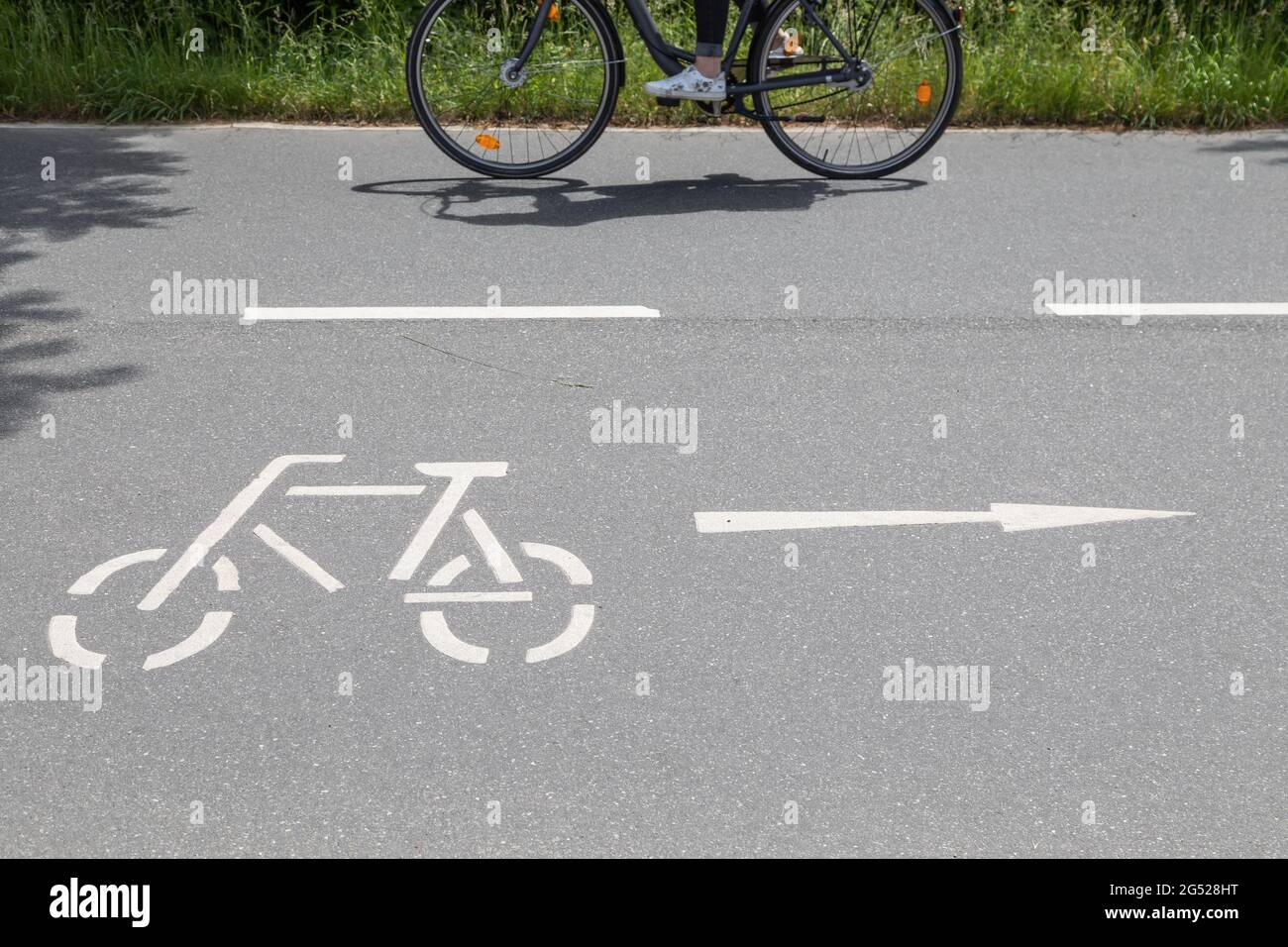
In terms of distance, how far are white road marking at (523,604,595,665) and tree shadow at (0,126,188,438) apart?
241 cm

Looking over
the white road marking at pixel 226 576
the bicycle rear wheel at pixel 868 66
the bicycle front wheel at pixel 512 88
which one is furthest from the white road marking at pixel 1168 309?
the white road marking at pixel 226 576

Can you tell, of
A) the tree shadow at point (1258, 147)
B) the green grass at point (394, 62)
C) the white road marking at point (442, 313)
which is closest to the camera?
the white road marking at point (442, 313)

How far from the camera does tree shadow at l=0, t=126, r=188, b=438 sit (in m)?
5.97

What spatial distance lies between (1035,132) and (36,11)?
259 inches

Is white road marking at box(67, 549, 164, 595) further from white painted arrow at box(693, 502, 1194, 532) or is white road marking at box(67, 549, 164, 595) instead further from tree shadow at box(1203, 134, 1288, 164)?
tree shadow at box(1203, 134, 1288, 164)

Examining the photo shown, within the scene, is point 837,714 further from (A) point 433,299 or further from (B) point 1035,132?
(B) point 1035,132

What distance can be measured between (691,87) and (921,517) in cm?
402

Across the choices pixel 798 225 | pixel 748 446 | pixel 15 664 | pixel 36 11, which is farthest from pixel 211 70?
pixel 15 664

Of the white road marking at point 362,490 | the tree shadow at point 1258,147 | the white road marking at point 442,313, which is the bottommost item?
the white road marking at point 362,490

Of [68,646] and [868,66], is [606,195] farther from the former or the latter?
[68,646]

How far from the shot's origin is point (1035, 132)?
9398 mm

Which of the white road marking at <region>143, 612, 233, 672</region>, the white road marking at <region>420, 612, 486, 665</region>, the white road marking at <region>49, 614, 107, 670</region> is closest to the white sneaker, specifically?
the white road marking at <region>420, 612, 486, 665</region>

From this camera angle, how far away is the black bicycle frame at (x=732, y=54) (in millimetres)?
8383

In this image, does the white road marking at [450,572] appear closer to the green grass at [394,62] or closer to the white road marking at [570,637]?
the white road marking at [570,637]
